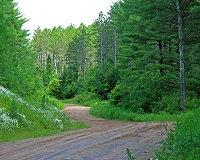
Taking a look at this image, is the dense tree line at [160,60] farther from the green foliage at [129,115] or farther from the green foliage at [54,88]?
the green foliage at [54,88]

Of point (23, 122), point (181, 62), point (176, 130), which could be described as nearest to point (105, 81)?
point (181, 62)

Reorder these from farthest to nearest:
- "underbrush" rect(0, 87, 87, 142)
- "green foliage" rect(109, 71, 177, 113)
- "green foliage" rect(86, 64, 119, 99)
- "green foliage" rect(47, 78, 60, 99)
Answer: "green foliage" rect(47, 78, 60, 99) < "green foliage" rect(86, 64, 119, 99) < "green foliage" rect(109, 71, 177, 113) < "underbrush" rect(0, 87, 87, 142)

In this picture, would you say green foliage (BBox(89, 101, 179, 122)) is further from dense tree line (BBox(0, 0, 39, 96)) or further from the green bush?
dense tree line (BBox(0, 0, 39, 96))

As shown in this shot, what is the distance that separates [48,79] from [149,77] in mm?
57132

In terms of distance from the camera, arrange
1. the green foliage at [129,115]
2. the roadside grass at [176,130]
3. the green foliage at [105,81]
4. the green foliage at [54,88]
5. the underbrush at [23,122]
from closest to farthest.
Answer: the roadside grass at [176,130], the underbrush at [23,122], the green foliage at [129,115], the green foliage at [105,81], the green foliage at [54,88]

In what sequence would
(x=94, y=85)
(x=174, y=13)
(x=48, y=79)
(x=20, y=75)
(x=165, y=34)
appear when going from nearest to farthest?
(x=174, y=13), (x=165, y=34), (x=20, y=75), (x=94, y=85), (x=48, y=79)

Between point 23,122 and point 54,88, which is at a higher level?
point 54,88

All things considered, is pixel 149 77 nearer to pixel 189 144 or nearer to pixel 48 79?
pixel 189 144

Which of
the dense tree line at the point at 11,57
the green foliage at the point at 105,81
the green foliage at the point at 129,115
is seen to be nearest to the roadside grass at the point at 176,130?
the green foliage at the point at 129,115

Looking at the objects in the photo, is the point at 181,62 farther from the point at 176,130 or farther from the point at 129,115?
the point at 176,130

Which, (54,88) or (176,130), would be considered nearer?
(176,130)

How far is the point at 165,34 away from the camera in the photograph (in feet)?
95.1

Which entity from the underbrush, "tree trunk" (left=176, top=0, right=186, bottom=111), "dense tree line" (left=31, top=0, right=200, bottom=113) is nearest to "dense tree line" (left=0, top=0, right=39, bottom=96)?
the underbrush

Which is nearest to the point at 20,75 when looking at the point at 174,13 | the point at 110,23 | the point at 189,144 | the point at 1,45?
the point at 1,45
